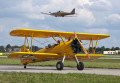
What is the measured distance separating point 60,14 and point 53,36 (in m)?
40.7

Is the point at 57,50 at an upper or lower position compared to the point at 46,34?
lower

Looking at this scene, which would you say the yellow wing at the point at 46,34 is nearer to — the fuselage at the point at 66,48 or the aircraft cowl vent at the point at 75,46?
the fuselage at the point at 66,48

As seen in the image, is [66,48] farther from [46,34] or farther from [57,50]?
[46,34]

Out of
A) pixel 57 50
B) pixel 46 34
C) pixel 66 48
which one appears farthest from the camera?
pixel 46 34

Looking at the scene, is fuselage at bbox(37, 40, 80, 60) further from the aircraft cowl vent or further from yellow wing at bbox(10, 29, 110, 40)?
yellow wing at bbox(10, 29, 110, 40)

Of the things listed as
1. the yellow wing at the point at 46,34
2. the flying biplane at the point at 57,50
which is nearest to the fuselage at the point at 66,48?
the flying biplane at the point at 57,50

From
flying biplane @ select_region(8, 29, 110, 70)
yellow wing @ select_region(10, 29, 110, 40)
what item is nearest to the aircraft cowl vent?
flying biplane @ select_region(8, 29, 110, 70)

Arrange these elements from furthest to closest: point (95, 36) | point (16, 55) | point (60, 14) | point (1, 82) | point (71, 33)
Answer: point (60, 14) → point (95, 36) → point (71, 33) → point (16, 55) → point (1, 82)

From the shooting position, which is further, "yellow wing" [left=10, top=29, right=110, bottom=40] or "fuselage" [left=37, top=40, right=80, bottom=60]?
"fuselage" [left=37, top=40, right=80, bottom=60]

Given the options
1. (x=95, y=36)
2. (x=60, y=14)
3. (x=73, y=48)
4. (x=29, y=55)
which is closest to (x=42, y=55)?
(x=29, y=55)

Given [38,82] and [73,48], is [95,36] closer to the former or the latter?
[73,48]

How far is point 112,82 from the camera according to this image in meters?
11.5

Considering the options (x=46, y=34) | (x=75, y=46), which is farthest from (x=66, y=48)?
(x=46, y=34)

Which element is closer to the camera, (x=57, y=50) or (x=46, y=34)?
(x=57, y=50)
